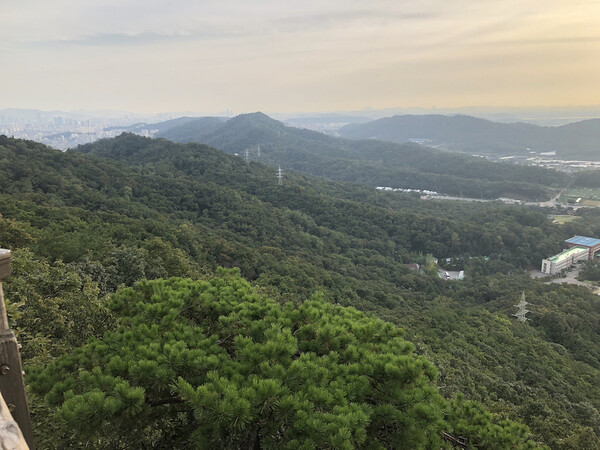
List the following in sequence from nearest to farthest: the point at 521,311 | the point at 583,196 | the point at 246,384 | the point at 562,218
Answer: the point at 246,384 < the point at 521,311 < the point at 562,218 < the point at 583,196

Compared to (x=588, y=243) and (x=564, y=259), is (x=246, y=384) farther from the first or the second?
(x=588, y=243)

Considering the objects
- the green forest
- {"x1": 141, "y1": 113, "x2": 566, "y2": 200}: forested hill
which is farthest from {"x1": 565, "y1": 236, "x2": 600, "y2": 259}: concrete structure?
{"x1": 141, "y1": 113, "x2": 566, "y2": 200}: forested hill

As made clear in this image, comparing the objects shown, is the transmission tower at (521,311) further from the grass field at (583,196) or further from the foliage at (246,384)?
the grass field at (583,196)

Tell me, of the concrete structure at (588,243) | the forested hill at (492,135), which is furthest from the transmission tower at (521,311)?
the forested hill at (492,135)

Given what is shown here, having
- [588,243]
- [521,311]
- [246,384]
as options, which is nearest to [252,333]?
[246,384]

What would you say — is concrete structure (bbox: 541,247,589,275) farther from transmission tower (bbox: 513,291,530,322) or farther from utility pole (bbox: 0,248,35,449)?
utility pole (bbox: 0,248,35,449)
